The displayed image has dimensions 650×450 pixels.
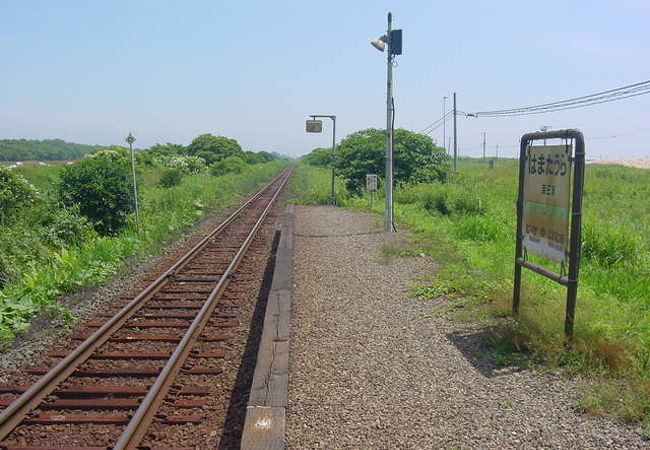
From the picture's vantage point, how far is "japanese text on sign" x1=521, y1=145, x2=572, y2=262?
5.17 m

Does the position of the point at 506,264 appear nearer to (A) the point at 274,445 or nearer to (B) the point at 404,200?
(A) the point at 274,445

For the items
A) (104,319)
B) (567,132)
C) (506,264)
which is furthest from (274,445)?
(506,264)

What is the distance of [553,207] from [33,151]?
96.4 m

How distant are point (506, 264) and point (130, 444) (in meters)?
6.71

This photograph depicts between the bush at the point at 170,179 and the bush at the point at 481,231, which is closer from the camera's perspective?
the bush at the point at 481,231

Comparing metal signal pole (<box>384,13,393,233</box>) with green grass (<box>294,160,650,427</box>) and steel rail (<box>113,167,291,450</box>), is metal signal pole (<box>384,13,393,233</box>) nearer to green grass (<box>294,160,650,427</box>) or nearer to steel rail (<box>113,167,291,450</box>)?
green grass (<box>294,160,650,427</box>)

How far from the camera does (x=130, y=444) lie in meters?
4.13

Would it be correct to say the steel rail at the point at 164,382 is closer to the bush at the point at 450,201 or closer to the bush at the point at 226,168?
the bush at the point at 450,201

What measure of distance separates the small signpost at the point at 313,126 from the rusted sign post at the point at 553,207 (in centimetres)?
1633

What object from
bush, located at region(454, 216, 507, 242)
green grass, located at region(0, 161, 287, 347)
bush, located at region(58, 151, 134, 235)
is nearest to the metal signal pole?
bush, located at region(454, 216, 507, 242)

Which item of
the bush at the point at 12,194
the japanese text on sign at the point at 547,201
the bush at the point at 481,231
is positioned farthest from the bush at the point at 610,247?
the bush at the point at 12,194

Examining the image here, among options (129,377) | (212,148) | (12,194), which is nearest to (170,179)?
(12,194)

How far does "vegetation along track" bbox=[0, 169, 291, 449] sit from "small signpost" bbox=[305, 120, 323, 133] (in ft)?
45.2

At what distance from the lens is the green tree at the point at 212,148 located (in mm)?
65500
